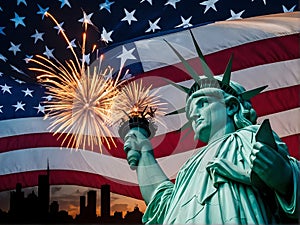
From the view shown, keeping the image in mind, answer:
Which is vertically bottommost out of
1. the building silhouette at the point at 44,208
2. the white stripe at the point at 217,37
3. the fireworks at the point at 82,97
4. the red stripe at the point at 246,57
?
the building silhouette at the point at 44,208

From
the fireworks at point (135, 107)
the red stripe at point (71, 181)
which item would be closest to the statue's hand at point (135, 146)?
the fireworks at point (135, 107)

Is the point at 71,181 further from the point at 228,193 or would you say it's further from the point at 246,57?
the point at 228,193

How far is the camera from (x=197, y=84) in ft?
17.7

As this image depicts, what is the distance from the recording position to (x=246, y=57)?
8516 mm

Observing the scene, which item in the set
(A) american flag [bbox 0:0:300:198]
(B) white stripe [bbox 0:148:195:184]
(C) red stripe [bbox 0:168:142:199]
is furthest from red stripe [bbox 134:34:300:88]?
(C) red stripe [bbox 0:168:142:199]

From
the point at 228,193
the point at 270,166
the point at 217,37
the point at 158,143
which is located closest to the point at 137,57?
the point at 217,37

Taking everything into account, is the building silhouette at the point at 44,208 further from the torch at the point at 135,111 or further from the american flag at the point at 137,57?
the torch at the point at 135,111

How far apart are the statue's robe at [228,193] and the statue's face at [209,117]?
0.14 m

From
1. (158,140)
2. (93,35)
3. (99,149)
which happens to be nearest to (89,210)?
(99,149)

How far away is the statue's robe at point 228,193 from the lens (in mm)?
4438

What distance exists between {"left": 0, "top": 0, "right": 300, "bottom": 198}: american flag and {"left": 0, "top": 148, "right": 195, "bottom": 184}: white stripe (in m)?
0.01

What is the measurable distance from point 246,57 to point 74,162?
259cm

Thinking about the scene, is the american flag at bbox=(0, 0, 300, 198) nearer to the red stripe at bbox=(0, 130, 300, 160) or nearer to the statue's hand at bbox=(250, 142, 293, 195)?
the red stripe at bbox=(0, 130, 300, 160)

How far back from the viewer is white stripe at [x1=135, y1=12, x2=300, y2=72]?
8.48 m
